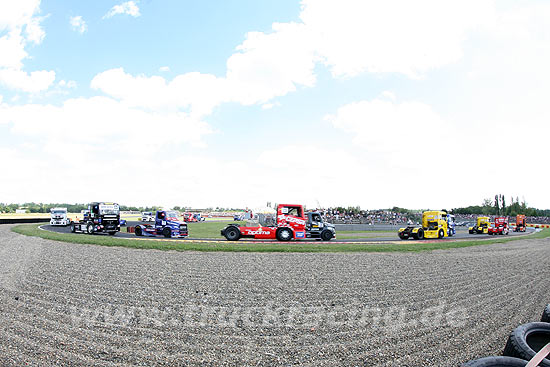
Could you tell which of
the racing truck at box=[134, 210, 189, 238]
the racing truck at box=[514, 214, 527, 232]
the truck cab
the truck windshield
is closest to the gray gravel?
the racing truck at box=[134, 210, 189, 238]

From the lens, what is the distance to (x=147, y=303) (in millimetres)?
7188

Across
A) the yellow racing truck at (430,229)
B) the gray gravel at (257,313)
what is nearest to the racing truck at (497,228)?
the yellow racing truck at (430,229)

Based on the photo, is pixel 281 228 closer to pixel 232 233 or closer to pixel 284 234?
pixel 284 234

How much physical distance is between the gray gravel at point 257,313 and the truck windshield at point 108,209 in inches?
667

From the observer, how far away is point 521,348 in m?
3.95

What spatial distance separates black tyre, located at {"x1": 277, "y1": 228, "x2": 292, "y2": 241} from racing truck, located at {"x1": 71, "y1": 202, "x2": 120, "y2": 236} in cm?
1517

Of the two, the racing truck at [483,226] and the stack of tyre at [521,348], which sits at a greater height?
the stack of tyre at [521,348]

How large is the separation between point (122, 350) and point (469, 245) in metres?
23.3

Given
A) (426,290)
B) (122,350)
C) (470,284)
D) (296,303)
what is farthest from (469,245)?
(122,350)

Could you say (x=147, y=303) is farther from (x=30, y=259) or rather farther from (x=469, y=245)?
(x=469, y=245)

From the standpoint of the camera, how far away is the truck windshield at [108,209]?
28.4 meters

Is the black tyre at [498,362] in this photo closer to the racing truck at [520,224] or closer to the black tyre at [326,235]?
the black tyre at [326,235]

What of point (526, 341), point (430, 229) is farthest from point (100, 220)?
point (526, 341)

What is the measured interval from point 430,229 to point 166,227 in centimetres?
2371
